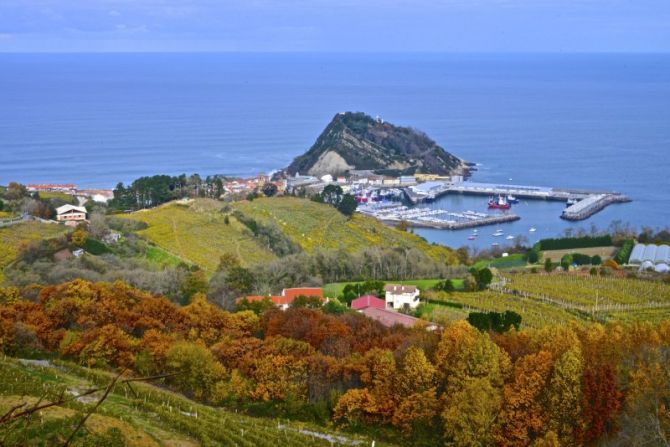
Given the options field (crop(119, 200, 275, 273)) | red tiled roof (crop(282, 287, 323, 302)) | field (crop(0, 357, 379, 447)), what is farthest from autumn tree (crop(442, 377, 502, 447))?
field (crop(119, 200, 275, 273))

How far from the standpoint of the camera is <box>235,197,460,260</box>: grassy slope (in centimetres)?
3884

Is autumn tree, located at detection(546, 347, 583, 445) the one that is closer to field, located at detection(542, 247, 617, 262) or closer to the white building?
the white building

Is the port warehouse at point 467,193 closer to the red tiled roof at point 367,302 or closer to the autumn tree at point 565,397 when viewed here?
the red tiled roof at point 367,302

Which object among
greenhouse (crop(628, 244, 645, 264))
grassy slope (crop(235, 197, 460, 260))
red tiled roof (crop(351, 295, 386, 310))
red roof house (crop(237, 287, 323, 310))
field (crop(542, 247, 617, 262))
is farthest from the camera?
grassy slope (crop(235, 197, 460, 260))

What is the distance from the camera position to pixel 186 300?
25734 millimetres

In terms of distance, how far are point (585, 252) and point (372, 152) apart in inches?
1483

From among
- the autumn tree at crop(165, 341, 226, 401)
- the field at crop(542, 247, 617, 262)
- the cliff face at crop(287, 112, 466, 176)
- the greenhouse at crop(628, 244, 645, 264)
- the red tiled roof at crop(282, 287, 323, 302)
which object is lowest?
the autumn tree at crop(165, 341, 226, 401)

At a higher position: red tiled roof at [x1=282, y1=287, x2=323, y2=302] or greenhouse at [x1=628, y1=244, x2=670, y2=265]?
greenhouse at [x1=628, y1=244, x2=670, y2=265]

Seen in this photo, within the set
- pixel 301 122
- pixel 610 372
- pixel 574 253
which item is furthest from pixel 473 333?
pixel 301 122

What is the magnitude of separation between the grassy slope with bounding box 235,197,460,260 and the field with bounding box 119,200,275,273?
8.65 feet

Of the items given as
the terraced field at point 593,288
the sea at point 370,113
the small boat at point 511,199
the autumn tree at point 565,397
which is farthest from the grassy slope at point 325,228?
the autumn tree at point 565,397

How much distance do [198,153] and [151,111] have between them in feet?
116

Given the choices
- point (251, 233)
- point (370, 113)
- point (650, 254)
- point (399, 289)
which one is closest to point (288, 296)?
point (399, 289)

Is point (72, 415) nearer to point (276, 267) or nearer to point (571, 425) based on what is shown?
point (571, 425)
